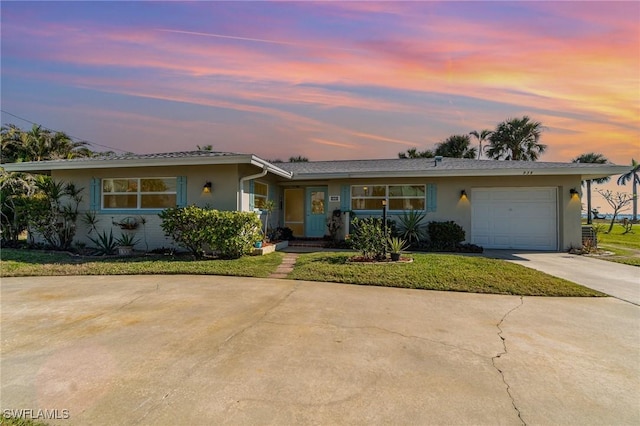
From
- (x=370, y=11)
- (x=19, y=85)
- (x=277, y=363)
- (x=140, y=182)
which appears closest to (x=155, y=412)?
(x=277, y=363)

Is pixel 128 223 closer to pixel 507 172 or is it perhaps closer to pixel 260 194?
pixel 260 194

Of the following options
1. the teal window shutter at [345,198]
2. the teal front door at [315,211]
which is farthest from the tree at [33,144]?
the teal window shutter at [345,198]

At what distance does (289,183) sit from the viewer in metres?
13.0

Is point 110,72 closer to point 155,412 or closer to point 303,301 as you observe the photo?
point 303,301

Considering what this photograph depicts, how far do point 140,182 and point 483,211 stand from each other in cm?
1152

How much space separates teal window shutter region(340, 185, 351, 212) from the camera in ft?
39.3

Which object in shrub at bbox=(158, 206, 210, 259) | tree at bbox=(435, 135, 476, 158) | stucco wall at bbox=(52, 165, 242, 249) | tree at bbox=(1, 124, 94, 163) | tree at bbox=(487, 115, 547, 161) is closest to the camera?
shrub at bbox=(158, 206, 210, 259)

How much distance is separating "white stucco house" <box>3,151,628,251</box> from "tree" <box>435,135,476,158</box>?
1104 cm

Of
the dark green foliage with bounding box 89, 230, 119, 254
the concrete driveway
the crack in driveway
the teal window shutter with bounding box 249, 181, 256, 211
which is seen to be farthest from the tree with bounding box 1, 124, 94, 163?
the crack in driveway

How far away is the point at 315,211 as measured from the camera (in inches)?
506

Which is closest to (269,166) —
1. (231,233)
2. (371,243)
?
(231,233)

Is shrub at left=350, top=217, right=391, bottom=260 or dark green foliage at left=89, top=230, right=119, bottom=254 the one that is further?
dark green foliage at left=89, top=230, right=119, bottom=254

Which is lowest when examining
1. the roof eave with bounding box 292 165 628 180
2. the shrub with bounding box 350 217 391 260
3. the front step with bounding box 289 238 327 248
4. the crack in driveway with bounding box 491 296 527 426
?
the crack in driveway with bounding box 491 296 527 426

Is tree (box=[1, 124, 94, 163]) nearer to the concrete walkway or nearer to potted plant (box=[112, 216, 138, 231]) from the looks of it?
potted plant (box=[112, 216, 138, 231])
